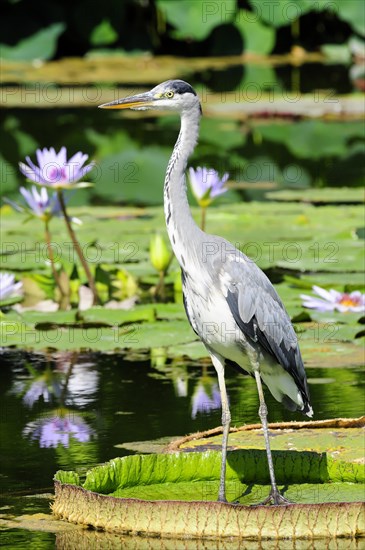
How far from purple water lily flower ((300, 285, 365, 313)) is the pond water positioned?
422 mm

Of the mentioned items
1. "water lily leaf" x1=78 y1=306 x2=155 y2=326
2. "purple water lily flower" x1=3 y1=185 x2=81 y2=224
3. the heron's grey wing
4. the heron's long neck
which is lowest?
"water lily leaf" x1=78 y1=306 x2=155 y2=326

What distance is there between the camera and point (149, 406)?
17.3ft

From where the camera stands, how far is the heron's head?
4.25 m

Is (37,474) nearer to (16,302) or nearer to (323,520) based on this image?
(323,520)

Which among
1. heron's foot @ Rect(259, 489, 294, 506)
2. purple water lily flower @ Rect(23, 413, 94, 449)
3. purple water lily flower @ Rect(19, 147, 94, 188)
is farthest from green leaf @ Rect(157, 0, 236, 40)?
heron's foot @ Rect(259, 489, 294, 506)

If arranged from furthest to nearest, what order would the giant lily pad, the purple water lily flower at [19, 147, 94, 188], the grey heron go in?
the purple water lily flower at [19, 147, 94, 188] < the grey heron < the giant lily pad

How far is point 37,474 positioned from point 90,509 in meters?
0.61

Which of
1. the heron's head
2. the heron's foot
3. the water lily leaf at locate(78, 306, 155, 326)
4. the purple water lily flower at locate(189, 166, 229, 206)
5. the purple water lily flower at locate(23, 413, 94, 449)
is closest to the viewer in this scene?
the heron's foot

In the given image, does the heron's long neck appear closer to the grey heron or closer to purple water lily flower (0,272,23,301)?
the grey heron

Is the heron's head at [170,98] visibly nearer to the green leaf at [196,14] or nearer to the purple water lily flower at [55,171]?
the purple water lily flower at [55,171]

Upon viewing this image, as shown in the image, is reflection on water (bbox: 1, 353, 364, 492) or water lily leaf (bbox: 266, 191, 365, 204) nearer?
reflection on water (bbox: 1, 353, 364, 492)

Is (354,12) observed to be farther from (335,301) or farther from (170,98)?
(170,98)

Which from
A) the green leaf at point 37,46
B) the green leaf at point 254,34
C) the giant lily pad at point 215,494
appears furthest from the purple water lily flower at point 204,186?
the green leaf at point 254,34

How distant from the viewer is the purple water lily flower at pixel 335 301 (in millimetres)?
6102
